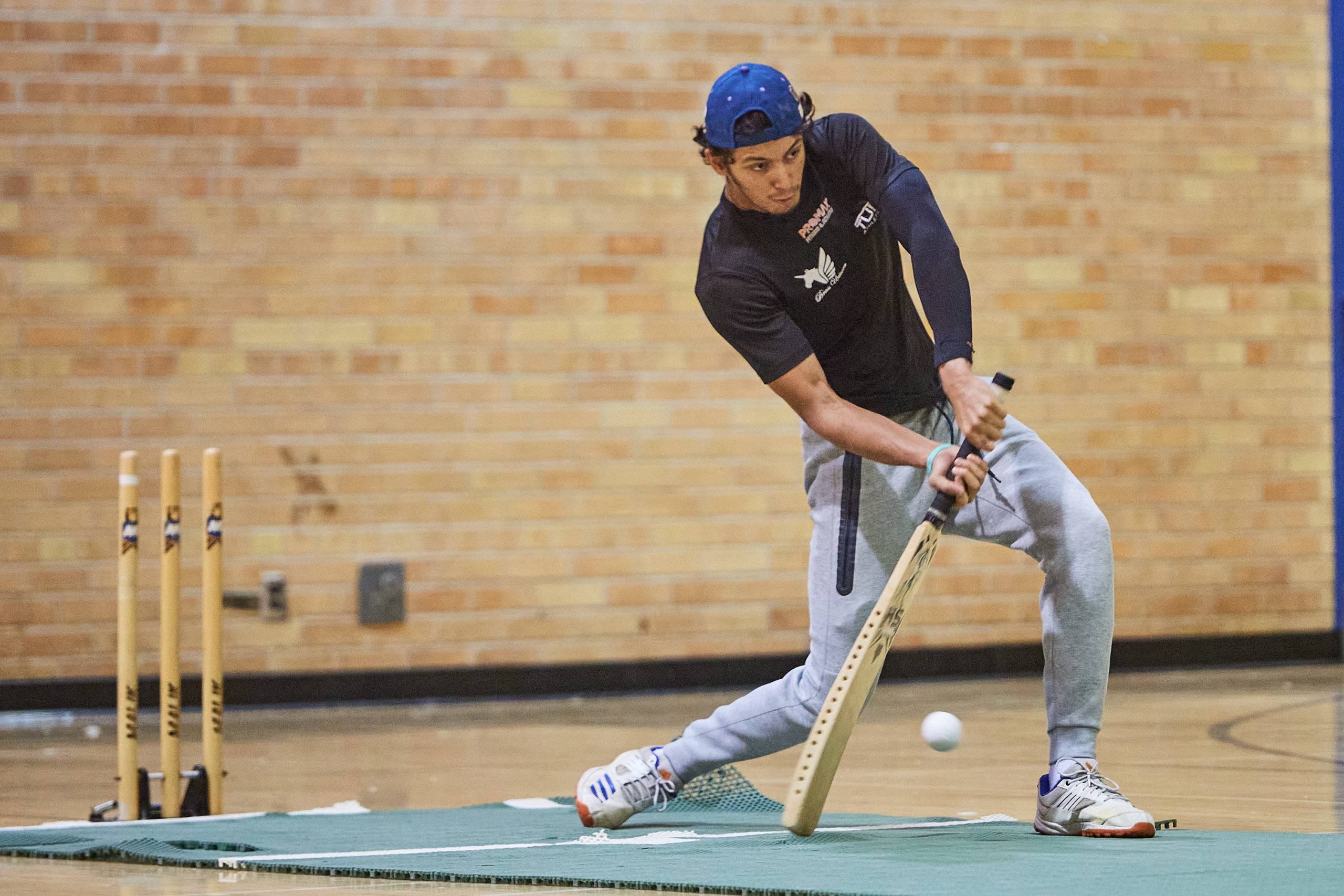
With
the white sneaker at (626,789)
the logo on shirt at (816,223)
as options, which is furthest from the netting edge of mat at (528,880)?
the logo on shirt at (816,223)

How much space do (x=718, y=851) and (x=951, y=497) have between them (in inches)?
31.4

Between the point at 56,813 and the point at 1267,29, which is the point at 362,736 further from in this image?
the point at 1267,29

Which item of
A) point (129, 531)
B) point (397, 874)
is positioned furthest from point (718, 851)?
point (129, 531)

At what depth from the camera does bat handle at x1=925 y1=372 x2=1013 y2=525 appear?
2996 mm

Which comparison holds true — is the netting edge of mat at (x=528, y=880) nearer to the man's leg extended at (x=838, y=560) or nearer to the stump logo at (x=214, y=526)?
the man's leg extended at (x=838, y=560)

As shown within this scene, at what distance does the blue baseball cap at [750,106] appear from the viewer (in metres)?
3.04

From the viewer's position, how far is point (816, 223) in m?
3.22

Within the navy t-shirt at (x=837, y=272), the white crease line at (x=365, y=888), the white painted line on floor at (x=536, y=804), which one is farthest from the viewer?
the white painted line on floor at (x=536, y=804)

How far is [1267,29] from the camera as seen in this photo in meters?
7.52

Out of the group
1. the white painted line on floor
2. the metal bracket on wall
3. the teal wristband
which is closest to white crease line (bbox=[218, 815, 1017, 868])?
the white painted line on floor

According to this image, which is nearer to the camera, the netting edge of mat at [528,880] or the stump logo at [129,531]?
the netting edge of mat at [528,880]

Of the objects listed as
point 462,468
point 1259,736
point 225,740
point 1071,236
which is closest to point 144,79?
point 462,468

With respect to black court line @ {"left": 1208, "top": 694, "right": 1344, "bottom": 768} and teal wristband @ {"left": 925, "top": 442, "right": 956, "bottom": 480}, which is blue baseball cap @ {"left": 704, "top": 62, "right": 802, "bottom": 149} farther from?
black court line @ {"left": 1208, "top": 694, "right": 1344, "bottom": 768}

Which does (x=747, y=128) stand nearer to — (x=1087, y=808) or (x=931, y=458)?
(x=931, y=458)
